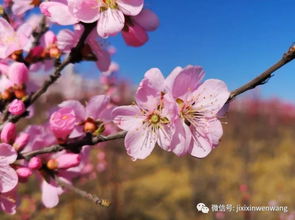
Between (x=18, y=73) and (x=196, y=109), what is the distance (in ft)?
2.28

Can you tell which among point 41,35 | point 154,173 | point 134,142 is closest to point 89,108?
point 134,142

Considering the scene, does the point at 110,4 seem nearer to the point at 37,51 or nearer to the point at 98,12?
the point at 98,12

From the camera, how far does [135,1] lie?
3.22ft

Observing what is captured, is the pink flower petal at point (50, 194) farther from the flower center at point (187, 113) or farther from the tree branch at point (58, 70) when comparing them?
the flower center at point (187, 113)

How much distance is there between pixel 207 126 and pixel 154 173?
8250 mm

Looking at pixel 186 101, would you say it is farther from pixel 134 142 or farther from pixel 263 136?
pixel 263 136

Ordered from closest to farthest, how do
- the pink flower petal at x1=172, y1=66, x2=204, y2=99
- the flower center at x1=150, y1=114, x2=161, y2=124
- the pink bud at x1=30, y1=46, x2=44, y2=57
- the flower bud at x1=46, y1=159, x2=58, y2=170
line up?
the pink flower petal at x1=172, y1=66, x2=204, y2=99 → the flower center at x1=150, y1=114, x2=161, y2=124 → the flower bud at x1=46, y1=159, x2=58, y2=170 → the pink bud at x1=30, y1=46, x2=44, y2=57

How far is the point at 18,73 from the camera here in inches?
51.6

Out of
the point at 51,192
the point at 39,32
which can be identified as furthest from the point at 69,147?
the point at 39,32

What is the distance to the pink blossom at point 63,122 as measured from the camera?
1170mm

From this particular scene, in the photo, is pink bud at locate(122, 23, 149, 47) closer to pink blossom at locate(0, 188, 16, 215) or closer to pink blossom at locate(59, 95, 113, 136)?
pink blossom at locate(59, 95, 113, 136)

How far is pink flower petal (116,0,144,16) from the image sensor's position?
97 cm

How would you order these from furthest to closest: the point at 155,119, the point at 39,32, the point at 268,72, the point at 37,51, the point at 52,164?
the point at 39,32 < the point at 37,51 < the point at 52,164 < the point at 155,119 < the point at 268,72

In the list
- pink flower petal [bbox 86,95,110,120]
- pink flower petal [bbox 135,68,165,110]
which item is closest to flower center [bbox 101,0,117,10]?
pink flower petal [bbox 135,68,165,110]
